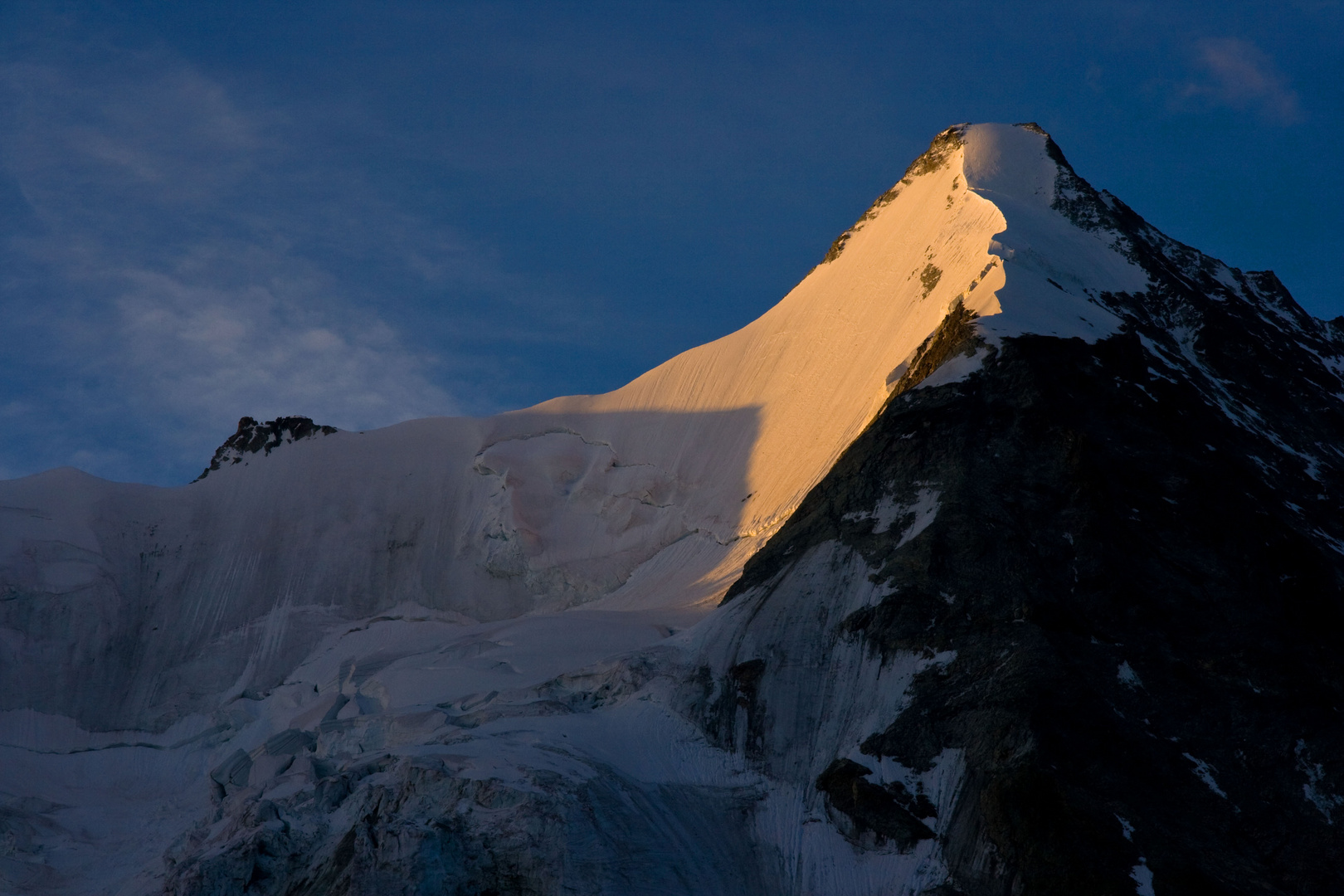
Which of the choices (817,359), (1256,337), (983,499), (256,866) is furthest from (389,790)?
(1256,337)

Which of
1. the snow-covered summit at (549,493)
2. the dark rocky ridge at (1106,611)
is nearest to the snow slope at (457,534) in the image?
the snow-covered summit at (549,493)

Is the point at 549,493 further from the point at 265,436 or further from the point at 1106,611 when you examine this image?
the point at 1106,611

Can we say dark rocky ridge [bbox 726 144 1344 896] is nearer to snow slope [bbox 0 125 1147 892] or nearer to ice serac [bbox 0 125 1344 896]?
ice serac [bbox 0 125 1344 896]

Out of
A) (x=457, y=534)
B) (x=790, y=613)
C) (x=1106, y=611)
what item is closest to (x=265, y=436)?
(x=457, y=534)

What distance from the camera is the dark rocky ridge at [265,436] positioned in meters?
47.7

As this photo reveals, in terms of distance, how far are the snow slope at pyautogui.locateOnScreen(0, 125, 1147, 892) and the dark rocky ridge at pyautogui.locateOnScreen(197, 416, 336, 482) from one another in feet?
1.84

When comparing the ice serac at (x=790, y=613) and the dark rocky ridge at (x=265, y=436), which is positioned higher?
the dark rocky ridge at (x=265, y=436)

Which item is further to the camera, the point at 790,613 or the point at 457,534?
the point at 457,534

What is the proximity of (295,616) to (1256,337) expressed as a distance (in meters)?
29.8

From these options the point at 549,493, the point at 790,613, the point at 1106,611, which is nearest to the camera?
the point at 1106,611

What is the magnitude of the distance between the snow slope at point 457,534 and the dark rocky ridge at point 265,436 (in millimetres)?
560

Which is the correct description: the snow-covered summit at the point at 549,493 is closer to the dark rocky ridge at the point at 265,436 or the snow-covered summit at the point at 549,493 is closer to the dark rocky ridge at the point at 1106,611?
the dark rocky ridge at the point at 265,436

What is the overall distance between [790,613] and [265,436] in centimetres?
2683

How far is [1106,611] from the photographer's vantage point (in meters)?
25.1
